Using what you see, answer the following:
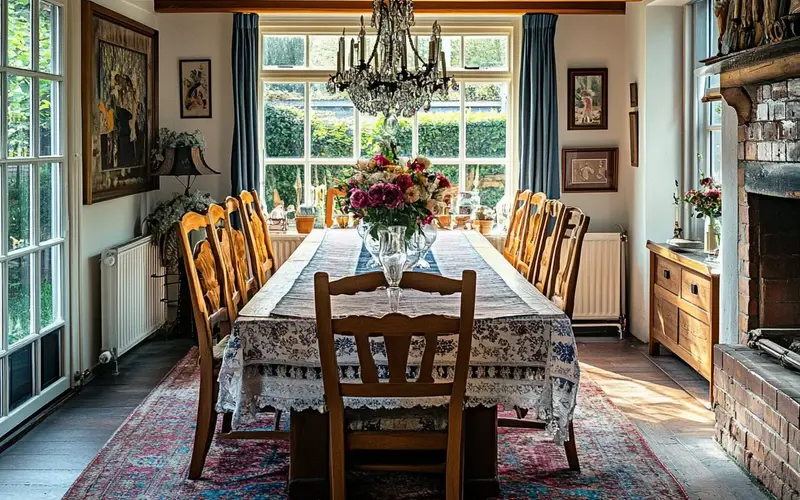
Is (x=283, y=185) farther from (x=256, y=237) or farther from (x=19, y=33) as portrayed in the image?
(x=19, y=33)

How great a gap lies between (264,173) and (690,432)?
411cm

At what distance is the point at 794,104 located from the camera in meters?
3.93

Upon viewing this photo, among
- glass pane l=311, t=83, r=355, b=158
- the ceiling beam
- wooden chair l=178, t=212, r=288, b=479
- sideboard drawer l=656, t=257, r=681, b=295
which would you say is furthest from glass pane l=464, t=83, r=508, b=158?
wooden chair l=178, t=212, r=288, b=479

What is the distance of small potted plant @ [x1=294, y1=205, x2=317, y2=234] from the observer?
23.8 ft

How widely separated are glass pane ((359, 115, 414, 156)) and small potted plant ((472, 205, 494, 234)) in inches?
31.9

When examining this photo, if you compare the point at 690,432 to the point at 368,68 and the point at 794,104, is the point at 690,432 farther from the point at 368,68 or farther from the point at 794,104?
the point at 368,68

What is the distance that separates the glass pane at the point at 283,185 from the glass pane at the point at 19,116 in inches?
108

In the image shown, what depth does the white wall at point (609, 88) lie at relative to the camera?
285 inches

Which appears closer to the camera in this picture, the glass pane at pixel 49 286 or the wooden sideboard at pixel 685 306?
the glass pane at pixel 49 286

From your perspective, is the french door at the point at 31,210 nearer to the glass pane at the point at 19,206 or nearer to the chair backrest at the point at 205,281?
the glass pane at the point at 19,206

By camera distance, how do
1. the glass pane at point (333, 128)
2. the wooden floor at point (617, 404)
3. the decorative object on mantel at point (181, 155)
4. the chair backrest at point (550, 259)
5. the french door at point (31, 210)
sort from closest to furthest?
the wooden floor at point (617, 404)
the chair backrest at point (550, 259)
the french door at point (31, 210)
the decorative object on mantel at point (181, 155)
the glass pane at point (333, 128)

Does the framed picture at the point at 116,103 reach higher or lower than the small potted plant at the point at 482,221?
higher

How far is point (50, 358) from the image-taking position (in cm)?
518

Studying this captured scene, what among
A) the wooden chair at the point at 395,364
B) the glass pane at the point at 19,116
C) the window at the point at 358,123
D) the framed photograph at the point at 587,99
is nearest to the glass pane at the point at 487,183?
the window at the point at 358,123
